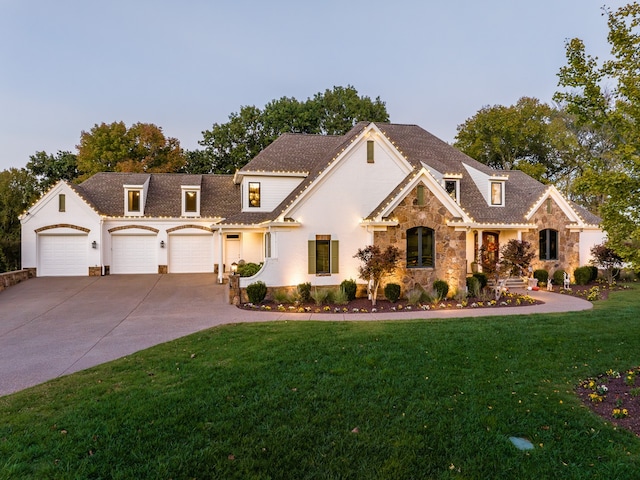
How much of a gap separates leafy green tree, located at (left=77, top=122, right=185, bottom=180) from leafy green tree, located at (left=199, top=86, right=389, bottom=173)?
3528 millimetres

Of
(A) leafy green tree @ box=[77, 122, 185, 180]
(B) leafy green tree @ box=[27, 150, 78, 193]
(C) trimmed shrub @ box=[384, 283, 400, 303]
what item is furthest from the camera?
(B) leafy green tree @ box=[27, 150, 78, 193]

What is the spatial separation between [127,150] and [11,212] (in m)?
12.3

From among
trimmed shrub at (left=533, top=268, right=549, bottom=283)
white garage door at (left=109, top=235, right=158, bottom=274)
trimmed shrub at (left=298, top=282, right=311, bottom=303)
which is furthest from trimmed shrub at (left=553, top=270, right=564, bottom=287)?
white garage door at (left=109, top=235, right=158, bottom=274)

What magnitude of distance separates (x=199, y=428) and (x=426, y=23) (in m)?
20.0

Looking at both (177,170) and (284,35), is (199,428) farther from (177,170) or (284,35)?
(177,170)

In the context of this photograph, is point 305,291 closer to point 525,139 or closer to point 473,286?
point 473,286

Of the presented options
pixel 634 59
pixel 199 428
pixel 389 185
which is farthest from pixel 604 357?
pixel 389 185

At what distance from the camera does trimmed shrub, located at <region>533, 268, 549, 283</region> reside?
1799 centimetres

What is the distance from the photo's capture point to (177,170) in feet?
111

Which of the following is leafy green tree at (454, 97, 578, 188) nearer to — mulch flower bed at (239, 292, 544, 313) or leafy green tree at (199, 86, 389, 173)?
leafy green tree at (199, 86, 389, 173)

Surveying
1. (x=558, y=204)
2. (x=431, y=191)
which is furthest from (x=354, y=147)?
(x=558, y=204)

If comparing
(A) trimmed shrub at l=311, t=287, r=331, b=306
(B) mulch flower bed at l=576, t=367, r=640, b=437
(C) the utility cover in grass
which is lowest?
(B) mulch flower bed at l=576, t=367, r=640, b=437

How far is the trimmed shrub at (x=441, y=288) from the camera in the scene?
13.5m

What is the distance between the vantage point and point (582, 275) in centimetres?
1797
